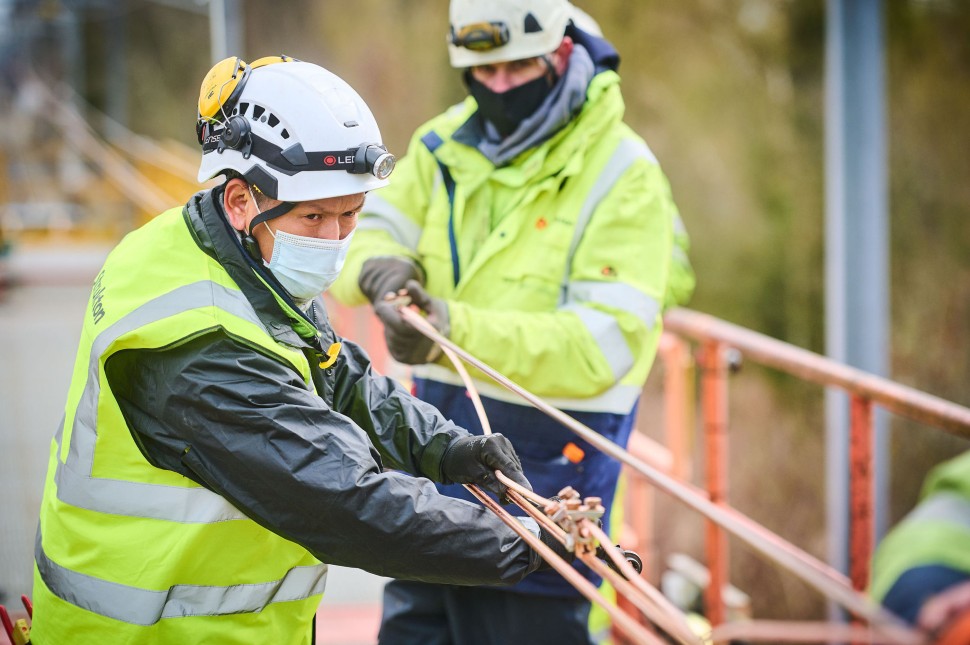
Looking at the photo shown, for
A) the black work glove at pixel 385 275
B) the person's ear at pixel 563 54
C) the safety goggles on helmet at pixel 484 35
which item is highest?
the safety goggles on helmet at pixel 484 35

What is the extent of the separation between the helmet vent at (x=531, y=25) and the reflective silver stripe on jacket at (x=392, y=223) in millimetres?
645

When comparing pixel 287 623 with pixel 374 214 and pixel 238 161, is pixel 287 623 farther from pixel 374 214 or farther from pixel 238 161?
pixel 374 214

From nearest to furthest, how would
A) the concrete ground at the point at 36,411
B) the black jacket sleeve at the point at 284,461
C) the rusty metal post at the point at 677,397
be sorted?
1. the black jacket sleeve at the point at 284,461
2. the concrete ground at the point at 36,411
3. the rusty metal post at the point at 677,397

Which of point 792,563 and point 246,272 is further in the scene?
point 246,272

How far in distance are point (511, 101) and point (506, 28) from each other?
208mm

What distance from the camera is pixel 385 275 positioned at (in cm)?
292

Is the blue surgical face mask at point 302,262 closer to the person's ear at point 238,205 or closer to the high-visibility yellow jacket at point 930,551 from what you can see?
the person's ear at point 238,205

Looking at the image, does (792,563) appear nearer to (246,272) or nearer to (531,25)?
(246,272)

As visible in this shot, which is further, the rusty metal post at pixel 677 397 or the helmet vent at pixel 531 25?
the rusty metal post at pixel 677 397

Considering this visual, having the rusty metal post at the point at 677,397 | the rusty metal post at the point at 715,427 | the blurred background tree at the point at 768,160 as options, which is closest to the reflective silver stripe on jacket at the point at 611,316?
the rusty metal post at the point at 715,427

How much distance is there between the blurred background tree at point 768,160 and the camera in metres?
15.5

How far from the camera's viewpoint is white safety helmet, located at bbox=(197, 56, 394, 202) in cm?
201

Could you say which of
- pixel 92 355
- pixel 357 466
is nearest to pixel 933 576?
pixel 357 466

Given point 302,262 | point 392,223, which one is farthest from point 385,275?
point 302,262
